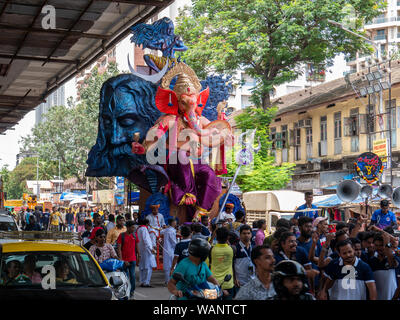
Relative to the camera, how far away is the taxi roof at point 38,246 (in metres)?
8.02

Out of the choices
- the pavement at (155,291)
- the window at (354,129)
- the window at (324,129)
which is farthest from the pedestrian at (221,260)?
the window at (324,129)

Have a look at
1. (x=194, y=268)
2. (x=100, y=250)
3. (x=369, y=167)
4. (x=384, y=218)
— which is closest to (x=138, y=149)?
(x=369, y=167)

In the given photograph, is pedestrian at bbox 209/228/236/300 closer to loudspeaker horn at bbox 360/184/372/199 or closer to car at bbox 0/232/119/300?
car at bbox 0/232/119/300

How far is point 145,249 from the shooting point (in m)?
15.4

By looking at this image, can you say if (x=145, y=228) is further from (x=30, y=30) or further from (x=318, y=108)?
(x=318, y=108)

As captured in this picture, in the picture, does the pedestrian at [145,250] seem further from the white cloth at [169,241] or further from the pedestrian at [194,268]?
the pedestrian at [194,268]

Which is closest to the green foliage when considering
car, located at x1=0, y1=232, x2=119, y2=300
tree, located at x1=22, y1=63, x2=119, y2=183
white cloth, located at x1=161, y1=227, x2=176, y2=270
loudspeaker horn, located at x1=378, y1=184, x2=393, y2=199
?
tree, located at x1=22, y1=63, x2=119, y2=183

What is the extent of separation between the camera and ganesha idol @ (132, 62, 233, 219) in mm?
21188

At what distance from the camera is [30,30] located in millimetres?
16234

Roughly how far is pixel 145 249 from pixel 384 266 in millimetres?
7934

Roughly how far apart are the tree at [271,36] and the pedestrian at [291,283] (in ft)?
97.8

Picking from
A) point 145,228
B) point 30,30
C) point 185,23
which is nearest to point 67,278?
point 145,228

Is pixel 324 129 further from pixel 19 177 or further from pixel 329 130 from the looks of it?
pixel 19 177
